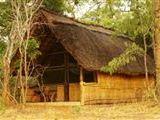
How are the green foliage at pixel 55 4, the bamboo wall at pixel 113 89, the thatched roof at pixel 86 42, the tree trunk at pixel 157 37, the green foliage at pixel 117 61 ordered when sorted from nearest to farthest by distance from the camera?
1. the tree trunk at pixel 157 37
2. the green foliage at pixel 117 61
3. the thatched roof at pixel 86 42
4. the bamboo wall at pixel 113 89
5. the green foliage at pixel 55 4

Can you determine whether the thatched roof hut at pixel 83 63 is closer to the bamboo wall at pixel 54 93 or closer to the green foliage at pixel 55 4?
the bamboo wall at pixel 54 93

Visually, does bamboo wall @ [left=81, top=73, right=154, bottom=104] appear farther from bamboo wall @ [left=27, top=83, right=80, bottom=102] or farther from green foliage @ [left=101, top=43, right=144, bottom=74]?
bamboo wall @ [left=27, top=83, right=80, bottom=102]

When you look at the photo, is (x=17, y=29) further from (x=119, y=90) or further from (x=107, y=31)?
(x=107, y=31)

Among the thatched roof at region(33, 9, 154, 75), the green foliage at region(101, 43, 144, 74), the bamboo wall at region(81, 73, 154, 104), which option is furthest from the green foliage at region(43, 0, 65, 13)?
the green foliage at region(101, 43, 144, 74)

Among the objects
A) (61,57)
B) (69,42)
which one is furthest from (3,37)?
(69,42)

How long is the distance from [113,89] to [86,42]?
8.10 ft

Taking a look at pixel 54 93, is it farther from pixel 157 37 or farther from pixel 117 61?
pixel 157 37

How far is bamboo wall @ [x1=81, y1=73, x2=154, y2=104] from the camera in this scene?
17453 mm

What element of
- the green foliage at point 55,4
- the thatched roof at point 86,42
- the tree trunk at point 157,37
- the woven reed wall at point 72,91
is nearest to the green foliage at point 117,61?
the thatched roof at point 86,42

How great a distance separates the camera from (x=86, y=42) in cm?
1881

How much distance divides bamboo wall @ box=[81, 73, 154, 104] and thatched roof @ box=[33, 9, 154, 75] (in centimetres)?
54

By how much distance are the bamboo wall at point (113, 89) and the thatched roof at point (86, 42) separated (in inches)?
21.2

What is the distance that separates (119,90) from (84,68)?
3339 millimetres

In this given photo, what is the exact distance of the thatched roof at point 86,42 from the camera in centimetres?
1734
